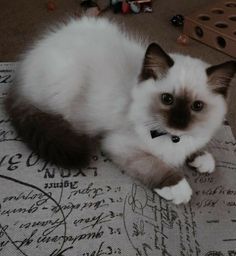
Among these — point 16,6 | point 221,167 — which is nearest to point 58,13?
point 16,6

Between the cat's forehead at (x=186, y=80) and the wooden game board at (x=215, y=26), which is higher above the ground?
the cat's forehead at (x=186, y=80)

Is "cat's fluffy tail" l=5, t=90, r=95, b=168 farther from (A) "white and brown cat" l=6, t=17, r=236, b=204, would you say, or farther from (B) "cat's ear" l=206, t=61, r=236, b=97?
(B) "cat's ear" l=206, t=61, r=236, b=97

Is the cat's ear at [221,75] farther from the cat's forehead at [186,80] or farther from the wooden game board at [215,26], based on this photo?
the wooden game board at [215,26]

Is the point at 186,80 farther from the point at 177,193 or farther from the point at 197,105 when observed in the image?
the point at 177,193

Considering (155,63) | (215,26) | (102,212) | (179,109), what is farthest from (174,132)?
(215,26)

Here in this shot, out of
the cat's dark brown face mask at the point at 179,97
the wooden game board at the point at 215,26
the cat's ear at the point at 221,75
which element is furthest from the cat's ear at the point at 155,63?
the wooden game board at the point at 215,26

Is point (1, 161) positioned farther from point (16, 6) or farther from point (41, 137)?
point (16, 6)
